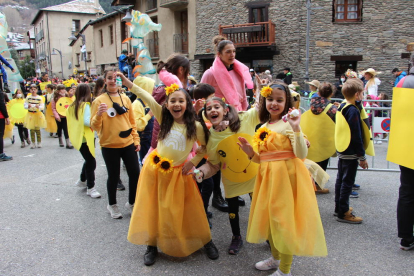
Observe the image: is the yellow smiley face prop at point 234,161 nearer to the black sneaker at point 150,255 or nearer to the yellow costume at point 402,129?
the black sneaker at point 150,255

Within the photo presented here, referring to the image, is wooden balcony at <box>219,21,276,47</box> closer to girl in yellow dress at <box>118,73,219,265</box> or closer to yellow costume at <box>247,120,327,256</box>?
girl in yellow dress at <box>118,73,219,265</box>

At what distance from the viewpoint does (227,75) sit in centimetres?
415

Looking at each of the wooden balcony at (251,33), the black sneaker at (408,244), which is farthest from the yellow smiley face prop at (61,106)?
the wooden balcony at (251,33)

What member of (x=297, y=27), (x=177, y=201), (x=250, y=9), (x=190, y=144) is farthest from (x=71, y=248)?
(x=250, y=9)

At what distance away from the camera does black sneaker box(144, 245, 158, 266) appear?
3115 millimetres

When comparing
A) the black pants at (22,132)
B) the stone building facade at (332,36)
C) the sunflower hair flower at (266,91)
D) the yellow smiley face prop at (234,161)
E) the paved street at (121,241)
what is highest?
the stone building facade at (332,36)

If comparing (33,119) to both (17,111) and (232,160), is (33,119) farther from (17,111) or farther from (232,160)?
(232,160)

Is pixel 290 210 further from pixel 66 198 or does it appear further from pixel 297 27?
pixel 297 27

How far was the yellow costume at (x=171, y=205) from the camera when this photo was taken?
10.1 ft

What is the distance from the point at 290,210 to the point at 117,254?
182 cm

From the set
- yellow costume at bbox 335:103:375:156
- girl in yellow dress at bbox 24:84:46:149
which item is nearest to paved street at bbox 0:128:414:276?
yellow costume at bbox 335:103:375:156

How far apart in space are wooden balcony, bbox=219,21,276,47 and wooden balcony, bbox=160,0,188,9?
171 inches

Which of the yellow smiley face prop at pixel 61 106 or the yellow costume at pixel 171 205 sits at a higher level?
the yellow smiley face prop at pixel 61 106

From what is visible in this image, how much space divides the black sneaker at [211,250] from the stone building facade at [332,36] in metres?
15.8
